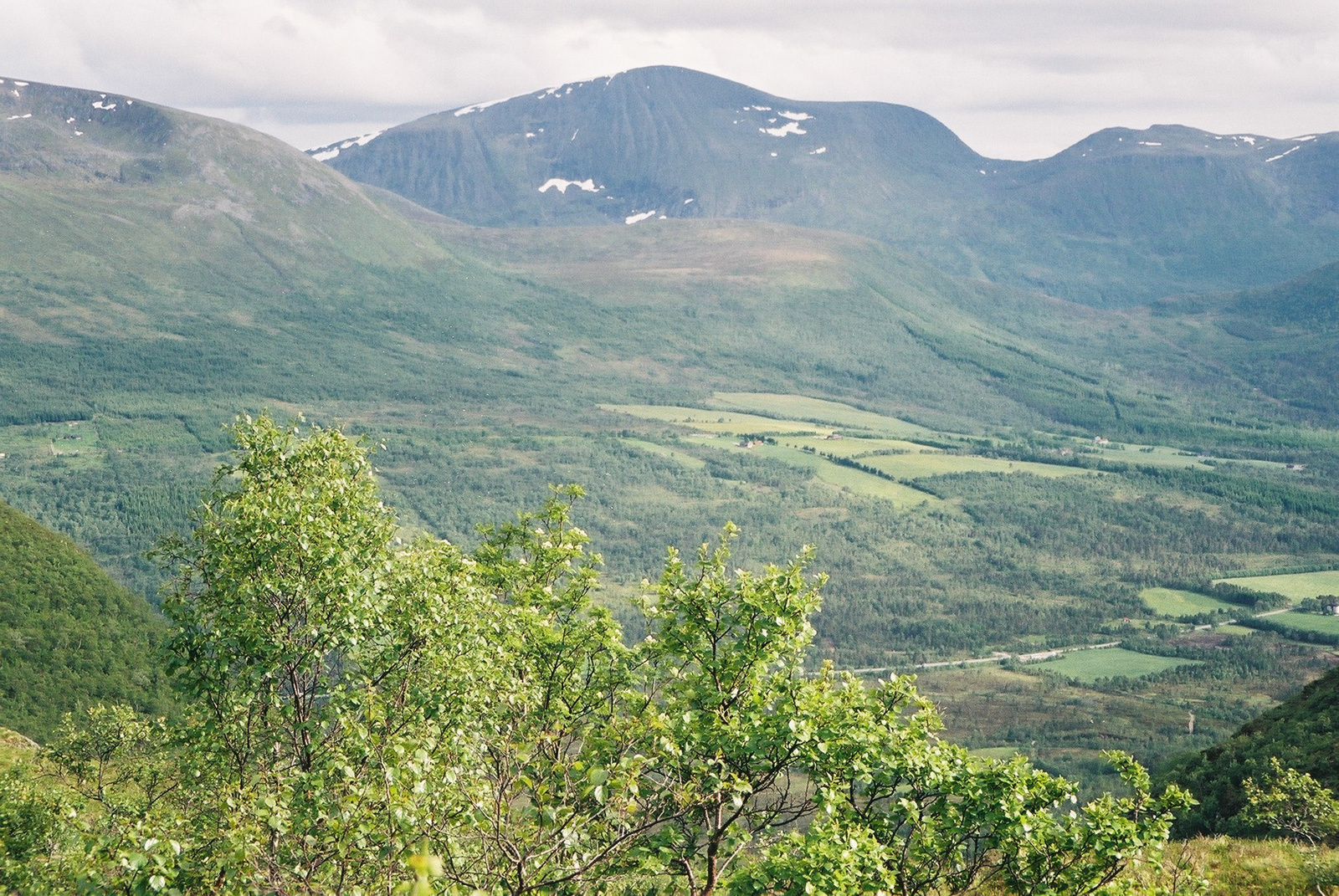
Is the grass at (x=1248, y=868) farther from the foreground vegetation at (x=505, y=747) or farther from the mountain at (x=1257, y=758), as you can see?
the mountain at (x=1257, y=758)

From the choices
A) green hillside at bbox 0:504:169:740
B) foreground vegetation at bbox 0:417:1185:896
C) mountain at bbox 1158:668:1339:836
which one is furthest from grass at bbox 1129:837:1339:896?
green hillside at bbox 0:504:169:740

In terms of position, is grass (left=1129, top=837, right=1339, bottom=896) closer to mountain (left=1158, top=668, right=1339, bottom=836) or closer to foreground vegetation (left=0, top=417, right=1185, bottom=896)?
foreground vegetation (left=0, top=417, right=1185, bottom=896)

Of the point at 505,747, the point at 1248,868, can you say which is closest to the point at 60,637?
the point at 505,747

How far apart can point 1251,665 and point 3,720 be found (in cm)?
19079

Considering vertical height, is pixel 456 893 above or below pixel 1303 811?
above

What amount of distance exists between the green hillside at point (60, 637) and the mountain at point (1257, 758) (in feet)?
303

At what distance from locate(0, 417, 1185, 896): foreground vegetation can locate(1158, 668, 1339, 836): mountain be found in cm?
3278

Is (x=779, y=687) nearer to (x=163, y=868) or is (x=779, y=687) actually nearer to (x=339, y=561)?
(x=339, y=561)

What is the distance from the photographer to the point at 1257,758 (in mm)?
58188

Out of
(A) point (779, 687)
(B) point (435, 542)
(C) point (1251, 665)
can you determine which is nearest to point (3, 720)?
(B) point (435, 542)

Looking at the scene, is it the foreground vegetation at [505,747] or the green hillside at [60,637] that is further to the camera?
the green hillside at [60,637]

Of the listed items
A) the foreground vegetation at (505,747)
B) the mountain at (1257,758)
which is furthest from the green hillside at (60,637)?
the mountain at (1257,758)

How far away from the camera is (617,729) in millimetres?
21328

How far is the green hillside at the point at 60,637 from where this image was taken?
Result: 105938 mm
